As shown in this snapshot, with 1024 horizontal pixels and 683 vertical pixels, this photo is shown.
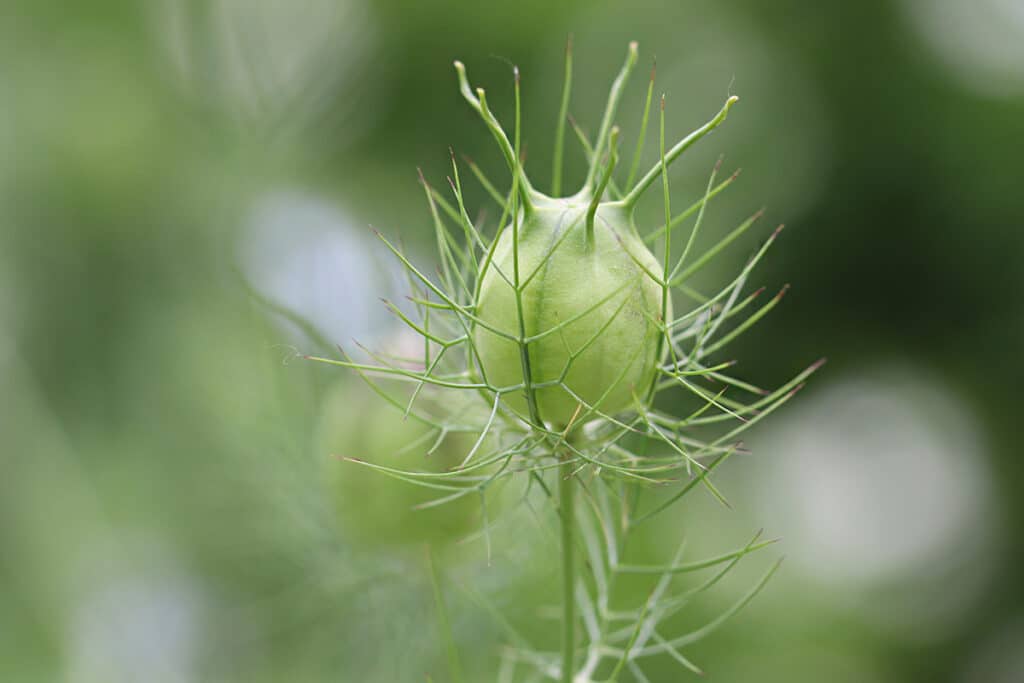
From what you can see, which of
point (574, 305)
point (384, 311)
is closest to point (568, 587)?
point (574, 305)

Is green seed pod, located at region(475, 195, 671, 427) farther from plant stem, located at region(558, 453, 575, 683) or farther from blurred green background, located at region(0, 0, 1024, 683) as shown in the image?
blurred green background, located at region(0, 0, 1024, 683)

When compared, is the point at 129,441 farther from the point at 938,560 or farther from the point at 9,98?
the point at 938,560

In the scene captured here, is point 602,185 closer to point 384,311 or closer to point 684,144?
point 684,144

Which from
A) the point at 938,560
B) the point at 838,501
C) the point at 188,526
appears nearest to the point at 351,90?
the point at 188,526

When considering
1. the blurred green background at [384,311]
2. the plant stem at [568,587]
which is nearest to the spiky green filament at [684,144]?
the plant stem at [568,587]

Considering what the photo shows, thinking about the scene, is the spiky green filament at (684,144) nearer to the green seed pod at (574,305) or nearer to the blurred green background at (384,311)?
the green seed pod at (574,305)

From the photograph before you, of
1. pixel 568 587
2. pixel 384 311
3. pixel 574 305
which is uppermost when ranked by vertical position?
pixel 384 311
